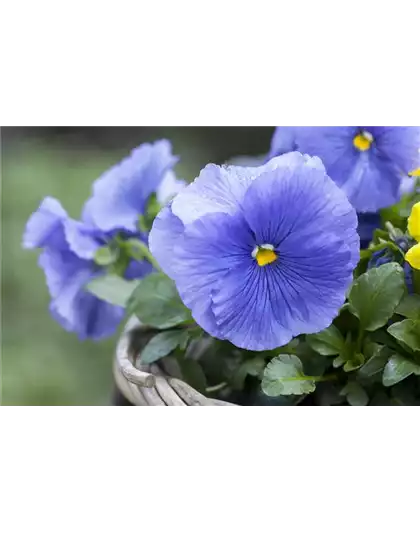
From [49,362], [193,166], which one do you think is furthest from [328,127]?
[49,362]

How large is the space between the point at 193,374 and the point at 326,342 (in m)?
0.12

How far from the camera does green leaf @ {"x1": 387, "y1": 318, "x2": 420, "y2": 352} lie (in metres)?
0.53

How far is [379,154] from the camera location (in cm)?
62

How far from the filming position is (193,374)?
0.62 metres

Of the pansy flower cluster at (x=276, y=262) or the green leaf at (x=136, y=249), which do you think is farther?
the green leaf at (x=136, y=249)

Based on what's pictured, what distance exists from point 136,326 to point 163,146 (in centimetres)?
18

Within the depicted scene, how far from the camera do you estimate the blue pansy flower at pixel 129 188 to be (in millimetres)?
715

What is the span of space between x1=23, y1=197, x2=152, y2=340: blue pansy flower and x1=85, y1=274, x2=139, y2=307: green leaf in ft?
0.09

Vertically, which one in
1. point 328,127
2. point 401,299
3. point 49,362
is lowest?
point 49,362

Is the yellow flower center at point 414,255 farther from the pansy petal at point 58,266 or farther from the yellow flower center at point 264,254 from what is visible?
the pansy petal at point 58,266

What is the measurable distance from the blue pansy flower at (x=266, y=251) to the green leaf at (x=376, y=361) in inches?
2.5

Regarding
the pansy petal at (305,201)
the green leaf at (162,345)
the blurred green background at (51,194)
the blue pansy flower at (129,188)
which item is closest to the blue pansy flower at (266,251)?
the pansy petal at (305,201)
